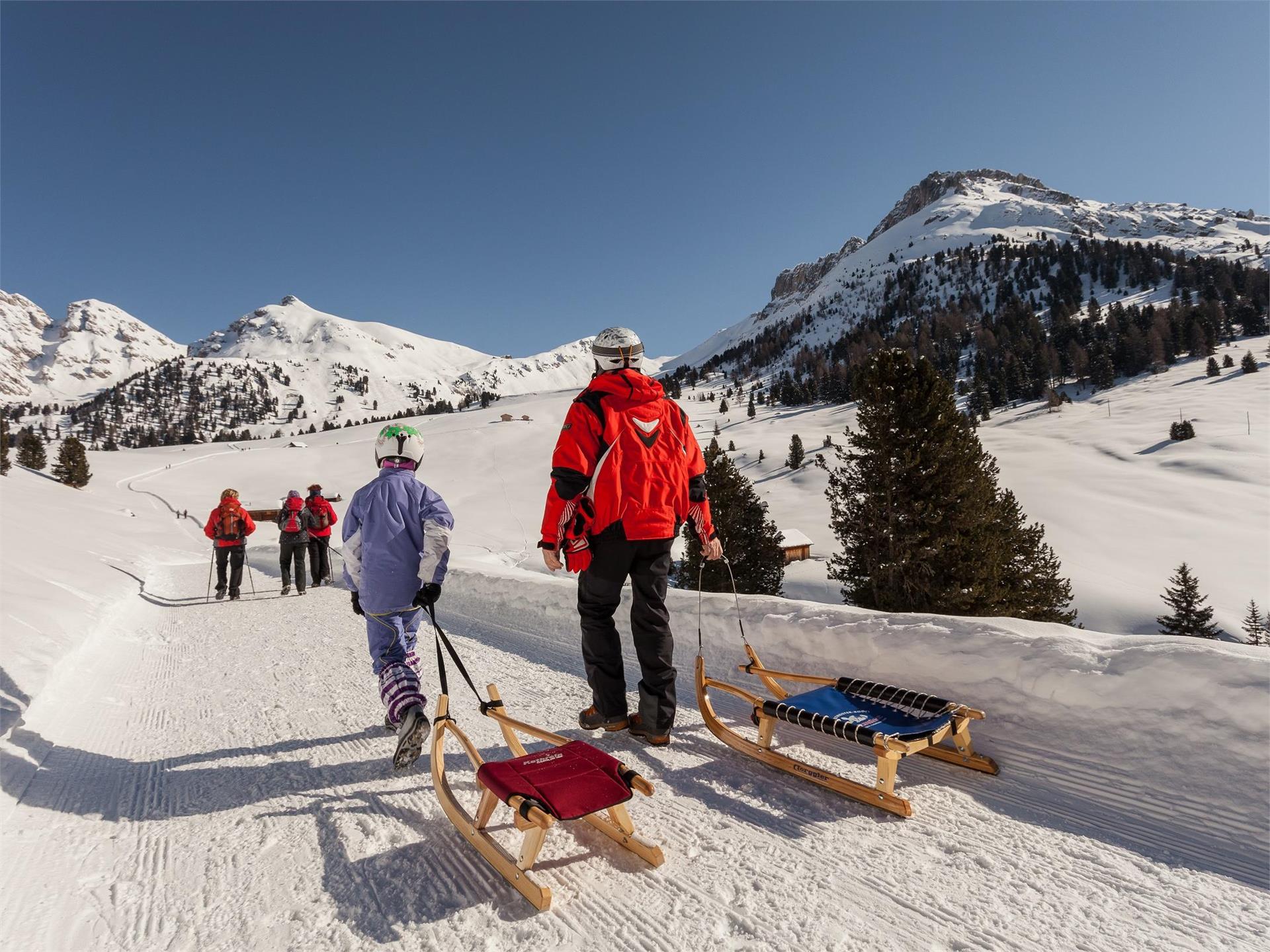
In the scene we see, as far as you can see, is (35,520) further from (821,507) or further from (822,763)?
(821,507)

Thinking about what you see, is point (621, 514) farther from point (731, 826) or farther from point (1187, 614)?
point (1187, 614)

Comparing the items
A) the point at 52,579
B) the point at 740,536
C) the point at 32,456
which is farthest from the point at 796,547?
the point at 32,456

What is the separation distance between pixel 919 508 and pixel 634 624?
61.2 feet

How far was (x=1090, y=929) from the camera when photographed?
2.15 m

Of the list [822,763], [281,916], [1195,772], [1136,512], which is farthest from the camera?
[1136,512]

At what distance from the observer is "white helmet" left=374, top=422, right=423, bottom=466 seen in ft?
13.3

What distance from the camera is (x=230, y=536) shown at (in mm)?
11844

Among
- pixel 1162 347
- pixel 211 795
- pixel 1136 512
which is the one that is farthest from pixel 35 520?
pixel 1162 347

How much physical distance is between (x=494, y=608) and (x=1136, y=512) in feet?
195

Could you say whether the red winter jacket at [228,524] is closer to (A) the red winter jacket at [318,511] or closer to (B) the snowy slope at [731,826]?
(A) the red winter jacket at [318,511]

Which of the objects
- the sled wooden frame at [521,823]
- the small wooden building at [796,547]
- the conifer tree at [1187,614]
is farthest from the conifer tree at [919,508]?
the small wooden building at [796,547]

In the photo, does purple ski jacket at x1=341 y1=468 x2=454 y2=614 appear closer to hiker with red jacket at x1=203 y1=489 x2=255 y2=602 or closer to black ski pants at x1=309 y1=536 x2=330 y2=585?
hiker with red jacket at x1=203 y1=489 x2=255 y2=602

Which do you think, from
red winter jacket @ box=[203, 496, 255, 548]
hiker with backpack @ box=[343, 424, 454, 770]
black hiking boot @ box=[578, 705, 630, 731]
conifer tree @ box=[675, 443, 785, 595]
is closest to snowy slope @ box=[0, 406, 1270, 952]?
black hiking boot @ box=[578, 705, 630, 731]

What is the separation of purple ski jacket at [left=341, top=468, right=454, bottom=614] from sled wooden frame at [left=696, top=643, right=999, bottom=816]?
1860 mm
